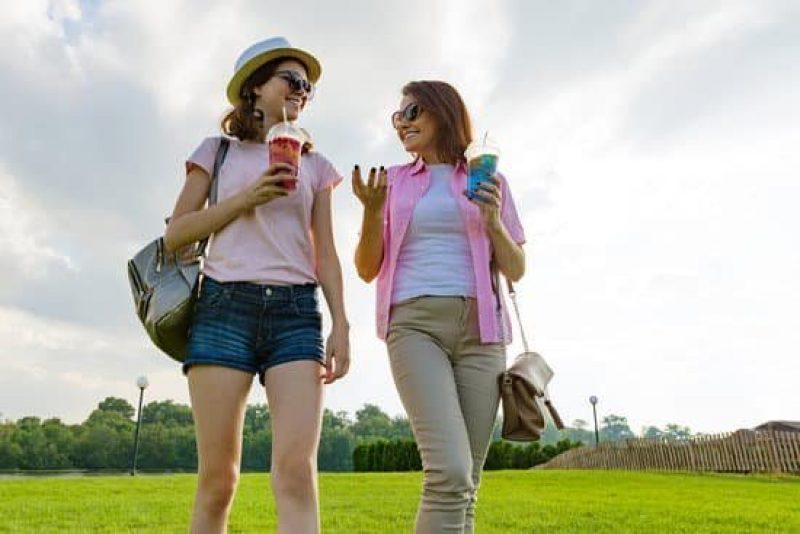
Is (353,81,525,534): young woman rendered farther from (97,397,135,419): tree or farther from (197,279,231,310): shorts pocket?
(97,397,135,419): tree

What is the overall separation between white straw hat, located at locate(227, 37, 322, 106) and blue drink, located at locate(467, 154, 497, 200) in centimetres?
74

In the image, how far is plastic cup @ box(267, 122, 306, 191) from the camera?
7.83 ft

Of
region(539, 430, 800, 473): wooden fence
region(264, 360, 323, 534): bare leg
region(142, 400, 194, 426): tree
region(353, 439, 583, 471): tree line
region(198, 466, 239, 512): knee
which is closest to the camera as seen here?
region(264, 360, 323, 534): bare leg

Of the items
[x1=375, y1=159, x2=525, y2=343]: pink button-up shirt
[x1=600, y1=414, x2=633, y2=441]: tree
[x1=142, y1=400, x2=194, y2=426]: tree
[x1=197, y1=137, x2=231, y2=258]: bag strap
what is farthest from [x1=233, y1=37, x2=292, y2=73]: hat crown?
[x1=600, y1=414, x2=633, y2=441]: tree

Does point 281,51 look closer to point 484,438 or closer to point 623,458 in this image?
point 484,438

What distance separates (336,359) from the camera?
2.49 meters

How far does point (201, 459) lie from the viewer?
7.81 ft

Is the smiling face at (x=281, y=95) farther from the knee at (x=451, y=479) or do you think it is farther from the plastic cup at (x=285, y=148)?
the knee at (x=451, y=479)

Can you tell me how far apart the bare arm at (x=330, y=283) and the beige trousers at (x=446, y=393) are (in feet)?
1.08

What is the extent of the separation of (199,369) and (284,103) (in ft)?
3.52

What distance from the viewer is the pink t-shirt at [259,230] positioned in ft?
8.14

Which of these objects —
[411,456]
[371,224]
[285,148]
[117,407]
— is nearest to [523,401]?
[371,224]

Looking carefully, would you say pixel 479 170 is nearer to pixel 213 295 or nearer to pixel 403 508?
pixel 213 295

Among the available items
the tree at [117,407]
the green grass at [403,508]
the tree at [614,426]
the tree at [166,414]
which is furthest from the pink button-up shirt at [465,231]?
the tree at [614,426]
